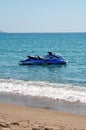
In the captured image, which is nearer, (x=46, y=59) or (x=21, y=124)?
(x=21, y=124)

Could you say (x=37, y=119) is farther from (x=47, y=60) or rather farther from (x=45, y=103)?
(x=47, y=60)

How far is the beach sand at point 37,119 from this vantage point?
10398mm

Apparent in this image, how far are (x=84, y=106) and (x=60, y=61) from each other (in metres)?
23.6

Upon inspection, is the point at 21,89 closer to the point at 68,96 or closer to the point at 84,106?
the point at 68,96

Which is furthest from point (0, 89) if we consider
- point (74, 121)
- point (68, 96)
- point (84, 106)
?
point (74, 121)

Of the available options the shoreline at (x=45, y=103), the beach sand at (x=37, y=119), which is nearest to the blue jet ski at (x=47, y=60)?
the shoreline at (x=45, y=103)

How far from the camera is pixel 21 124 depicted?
10.6 metres

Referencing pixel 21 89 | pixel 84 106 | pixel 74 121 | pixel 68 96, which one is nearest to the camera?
pixel 74 121

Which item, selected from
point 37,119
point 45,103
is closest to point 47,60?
point 45,103

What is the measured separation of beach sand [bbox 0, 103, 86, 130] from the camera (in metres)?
10.4

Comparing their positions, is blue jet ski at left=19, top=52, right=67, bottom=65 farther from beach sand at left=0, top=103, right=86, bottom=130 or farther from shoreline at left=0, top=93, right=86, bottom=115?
beach sand at left=0, top=103, right=86, bottom=130

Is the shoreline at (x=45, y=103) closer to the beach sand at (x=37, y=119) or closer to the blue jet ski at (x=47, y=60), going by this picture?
the beach sand at (x=37, y=119)

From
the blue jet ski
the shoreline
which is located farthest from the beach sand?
the blue jet ski

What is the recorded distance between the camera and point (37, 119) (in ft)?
37.9
